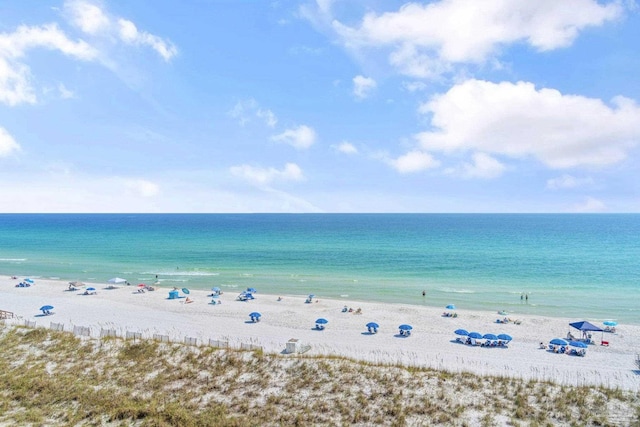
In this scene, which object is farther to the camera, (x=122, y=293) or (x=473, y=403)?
(x=122, y=293)

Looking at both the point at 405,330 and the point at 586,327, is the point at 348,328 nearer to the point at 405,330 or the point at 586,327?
the point at 405,330

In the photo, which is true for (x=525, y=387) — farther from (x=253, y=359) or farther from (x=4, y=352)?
(x=4, y=352)

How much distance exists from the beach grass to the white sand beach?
2.50m

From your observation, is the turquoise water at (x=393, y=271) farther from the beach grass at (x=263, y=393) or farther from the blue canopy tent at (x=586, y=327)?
the beach grass at (x=263, y=393)

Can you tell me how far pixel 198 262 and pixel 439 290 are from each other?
48.4 metres

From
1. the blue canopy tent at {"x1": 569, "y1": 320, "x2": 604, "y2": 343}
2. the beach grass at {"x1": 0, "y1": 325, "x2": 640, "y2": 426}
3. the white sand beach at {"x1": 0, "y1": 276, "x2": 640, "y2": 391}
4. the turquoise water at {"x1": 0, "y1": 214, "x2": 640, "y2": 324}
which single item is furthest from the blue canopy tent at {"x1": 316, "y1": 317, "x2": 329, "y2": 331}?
the blue canopy tent at {"x1": 569, "y1": 320, "x2": 604, "y2": 343}

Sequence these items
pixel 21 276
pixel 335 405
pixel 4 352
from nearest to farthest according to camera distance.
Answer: pixel 335 405, pixel 4 352, pixel 21 276

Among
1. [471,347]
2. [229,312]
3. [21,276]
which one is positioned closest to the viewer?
[471,347]

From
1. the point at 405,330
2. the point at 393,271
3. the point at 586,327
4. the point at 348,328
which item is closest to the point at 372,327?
the point at 348,328

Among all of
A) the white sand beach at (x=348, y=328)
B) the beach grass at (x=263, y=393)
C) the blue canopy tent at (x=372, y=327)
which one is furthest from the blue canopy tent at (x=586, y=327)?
the blue canopy tent at (x=372, y=327)

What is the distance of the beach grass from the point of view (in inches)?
677

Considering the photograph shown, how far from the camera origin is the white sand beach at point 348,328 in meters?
25.4

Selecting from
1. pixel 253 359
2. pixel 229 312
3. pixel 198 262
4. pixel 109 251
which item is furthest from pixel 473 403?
pixel 109 251

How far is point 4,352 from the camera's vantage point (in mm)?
24797
